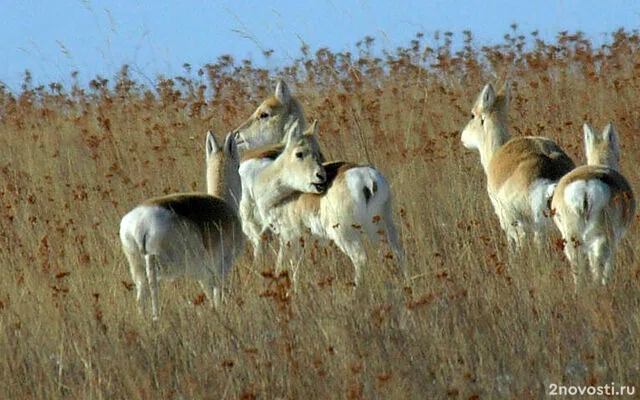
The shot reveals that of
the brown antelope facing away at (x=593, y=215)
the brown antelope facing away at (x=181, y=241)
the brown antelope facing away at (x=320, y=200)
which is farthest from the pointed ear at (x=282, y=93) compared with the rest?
the brown antelope facing away at (x=593, y=215)

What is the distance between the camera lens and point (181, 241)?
7012mm

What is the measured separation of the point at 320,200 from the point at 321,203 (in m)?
0.04

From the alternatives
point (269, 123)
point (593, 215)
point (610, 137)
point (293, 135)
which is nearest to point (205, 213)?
point (293, 135)

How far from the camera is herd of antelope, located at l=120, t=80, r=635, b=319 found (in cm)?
711

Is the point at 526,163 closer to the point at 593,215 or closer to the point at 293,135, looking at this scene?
the point at 593,215

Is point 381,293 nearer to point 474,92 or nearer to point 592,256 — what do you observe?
point 592,256

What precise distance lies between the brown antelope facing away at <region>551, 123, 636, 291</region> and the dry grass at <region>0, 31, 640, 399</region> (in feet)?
0.54

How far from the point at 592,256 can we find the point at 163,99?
23.6 ft

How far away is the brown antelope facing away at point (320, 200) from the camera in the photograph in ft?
27.5

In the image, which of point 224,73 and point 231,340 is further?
point 224,73

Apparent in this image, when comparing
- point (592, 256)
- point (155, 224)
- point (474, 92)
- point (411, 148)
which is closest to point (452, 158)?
point (411, 148)

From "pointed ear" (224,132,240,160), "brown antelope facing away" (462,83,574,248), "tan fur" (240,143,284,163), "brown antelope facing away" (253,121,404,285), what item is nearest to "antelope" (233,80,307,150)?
"tan fur" (240,143,284,163)

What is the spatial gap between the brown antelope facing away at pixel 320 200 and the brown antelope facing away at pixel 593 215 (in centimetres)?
119

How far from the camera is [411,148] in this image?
11.5 meters
